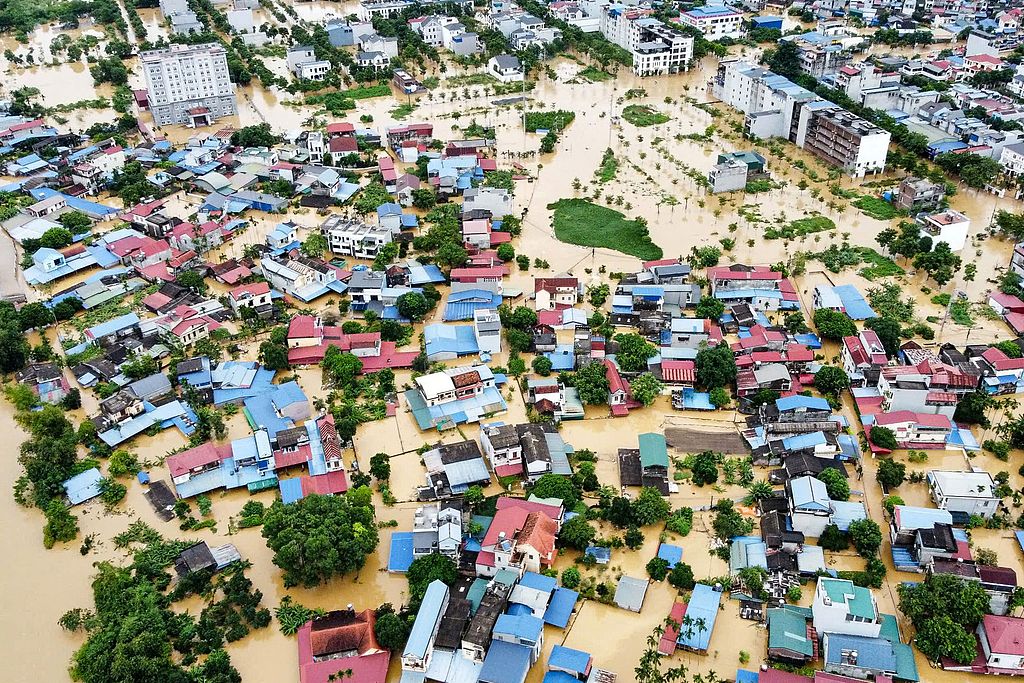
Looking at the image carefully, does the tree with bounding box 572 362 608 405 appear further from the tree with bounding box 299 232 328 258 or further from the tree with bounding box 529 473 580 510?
the tree with bounding box 299 232 328 258

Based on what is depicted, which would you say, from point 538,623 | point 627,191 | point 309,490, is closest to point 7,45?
point 627,191

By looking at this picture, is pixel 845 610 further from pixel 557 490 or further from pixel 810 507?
pixel 557 490

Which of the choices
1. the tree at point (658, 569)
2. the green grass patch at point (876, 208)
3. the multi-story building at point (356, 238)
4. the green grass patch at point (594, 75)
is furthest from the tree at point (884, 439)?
the green grass patch at point (594, 75)

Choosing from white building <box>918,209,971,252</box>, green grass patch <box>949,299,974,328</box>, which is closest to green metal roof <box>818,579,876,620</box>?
green grass patch <box>949,299,974,328</box>

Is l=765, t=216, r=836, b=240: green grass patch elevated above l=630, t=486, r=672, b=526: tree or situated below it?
above

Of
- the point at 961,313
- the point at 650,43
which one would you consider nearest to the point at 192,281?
the point at 961,313

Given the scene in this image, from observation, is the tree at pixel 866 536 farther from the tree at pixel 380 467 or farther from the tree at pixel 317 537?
the tree at pixel 380 467
